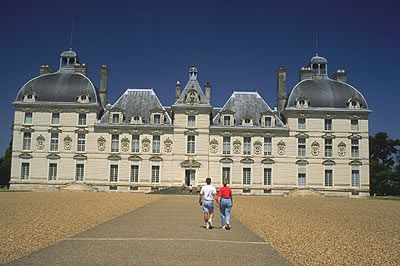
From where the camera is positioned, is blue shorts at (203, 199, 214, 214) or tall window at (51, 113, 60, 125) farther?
tall window at (51, 113, 60, 125)

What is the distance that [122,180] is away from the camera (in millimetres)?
38500

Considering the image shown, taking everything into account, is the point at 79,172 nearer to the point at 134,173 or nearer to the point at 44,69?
the point at 134,173

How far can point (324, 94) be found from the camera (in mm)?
40312

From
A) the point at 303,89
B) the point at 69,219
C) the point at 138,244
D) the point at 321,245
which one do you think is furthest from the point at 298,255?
the point at 303,89

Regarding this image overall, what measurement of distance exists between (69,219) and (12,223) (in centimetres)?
177

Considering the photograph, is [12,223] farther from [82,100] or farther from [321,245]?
[82,100]

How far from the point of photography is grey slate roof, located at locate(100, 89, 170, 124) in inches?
1558

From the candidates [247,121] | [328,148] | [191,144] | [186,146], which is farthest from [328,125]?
[186,146]

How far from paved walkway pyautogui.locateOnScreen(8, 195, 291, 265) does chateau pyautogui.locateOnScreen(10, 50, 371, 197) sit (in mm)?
27516

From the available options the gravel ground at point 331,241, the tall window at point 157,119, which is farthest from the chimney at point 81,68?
the gravel ground at point 331,241

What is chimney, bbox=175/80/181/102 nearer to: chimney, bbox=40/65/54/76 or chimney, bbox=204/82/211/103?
chimney, bbox=204/82/211/103

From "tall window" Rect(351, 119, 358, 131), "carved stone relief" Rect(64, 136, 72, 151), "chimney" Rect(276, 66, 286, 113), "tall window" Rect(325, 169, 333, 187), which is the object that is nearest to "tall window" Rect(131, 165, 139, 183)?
"carved stone relief" Rect(64, 136, 72, 151)

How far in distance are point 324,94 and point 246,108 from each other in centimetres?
824

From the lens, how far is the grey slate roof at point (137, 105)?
39562 millimetres
